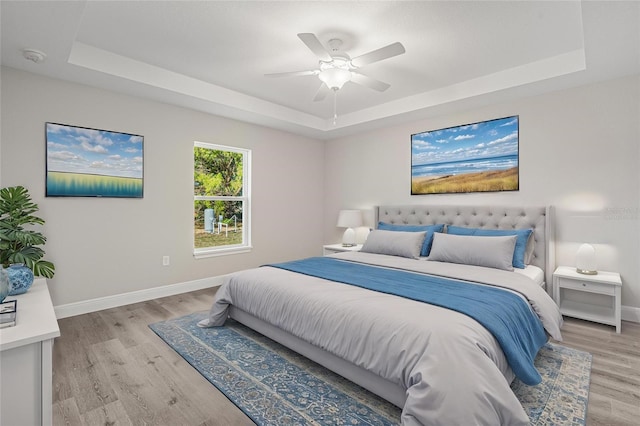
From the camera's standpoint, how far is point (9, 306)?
5.70ft

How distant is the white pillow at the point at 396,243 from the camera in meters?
3.75

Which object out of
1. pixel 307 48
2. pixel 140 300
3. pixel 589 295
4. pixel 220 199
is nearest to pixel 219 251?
pixel 220 199

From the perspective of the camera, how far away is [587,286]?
3088 mm

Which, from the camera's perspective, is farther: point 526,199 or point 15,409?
point 526,199

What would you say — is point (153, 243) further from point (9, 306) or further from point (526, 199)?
point (526, 199)

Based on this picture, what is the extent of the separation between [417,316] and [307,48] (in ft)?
8.15

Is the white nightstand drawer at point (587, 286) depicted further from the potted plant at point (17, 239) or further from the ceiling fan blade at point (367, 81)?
the potted plant at point (17, 239)

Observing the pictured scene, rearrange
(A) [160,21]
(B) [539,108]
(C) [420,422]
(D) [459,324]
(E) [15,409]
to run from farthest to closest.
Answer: (B) [539,108] < (A) [160,21] < (D) [459,324] < (C) [420,422] < (E) [15,409]

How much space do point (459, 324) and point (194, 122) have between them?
394 centimetres

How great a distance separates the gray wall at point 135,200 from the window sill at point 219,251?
0.22ft

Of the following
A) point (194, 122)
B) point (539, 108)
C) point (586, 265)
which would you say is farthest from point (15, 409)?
point (539, 108)

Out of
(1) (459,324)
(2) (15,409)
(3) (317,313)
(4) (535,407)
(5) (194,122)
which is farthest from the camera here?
(5) (194,122)

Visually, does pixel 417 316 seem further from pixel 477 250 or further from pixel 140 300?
pixel 140 300

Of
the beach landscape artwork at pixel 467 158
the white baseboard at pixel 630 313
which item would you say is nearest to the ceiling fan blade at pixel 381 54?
the beach landscape artwork at pixel 467 158
